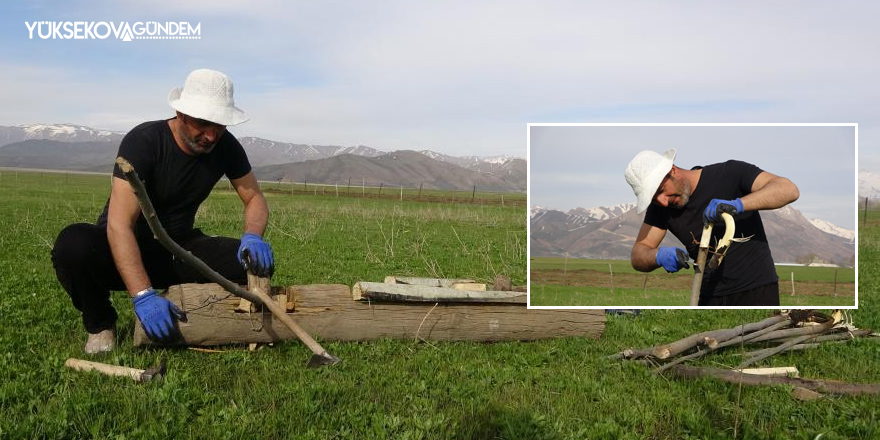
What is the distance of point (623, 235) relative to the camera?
12.8ft

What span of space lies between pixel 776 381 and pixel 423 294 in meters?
3.16

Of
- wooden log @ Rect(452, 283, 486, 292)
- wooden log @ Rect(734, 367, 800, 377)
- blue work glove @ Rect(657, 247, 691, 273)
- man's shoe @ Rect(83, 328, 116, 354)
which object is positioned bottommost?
wooden log @ Rect(734, 367, 800, 377)

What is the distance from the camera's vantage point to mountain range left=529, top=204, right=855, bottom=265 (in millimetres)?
3361

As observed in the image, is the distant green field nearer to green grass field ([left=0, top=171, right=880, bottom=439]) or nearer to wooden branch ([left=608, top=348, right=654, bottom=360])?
→ green grass field ([left=0, top=171, right=880, bottom=439])

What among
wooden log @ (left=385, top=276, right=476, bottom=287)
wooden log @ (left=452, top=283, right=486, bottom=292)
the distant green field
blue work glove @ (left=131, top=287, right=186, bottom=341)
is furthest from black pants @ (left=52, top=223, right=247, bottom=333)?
the distant green field

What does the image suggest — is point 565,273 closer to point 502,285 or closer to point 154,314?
point 502,285

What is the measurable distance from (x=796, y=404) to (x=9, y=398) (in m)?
5.78

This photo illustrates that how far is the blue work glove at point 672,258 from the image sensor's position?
3.57m

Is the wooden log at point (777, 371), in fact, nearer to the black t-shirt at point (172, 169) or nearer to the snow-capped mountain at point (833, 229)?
the snow-capped mountain at point (833, 229)

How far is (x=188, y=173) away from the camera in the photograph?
6570mm

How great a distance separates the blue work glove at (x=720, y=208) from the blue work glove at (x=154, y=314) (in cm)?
455

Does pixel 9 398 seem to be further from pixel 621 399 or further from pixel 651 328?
pixel 651 328

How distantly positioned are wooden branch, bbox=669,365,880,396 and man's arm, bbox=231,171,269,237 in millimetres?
4233

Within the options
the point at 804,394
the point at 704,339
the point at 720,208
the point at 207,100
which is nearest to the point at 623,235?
the point at 720,208
